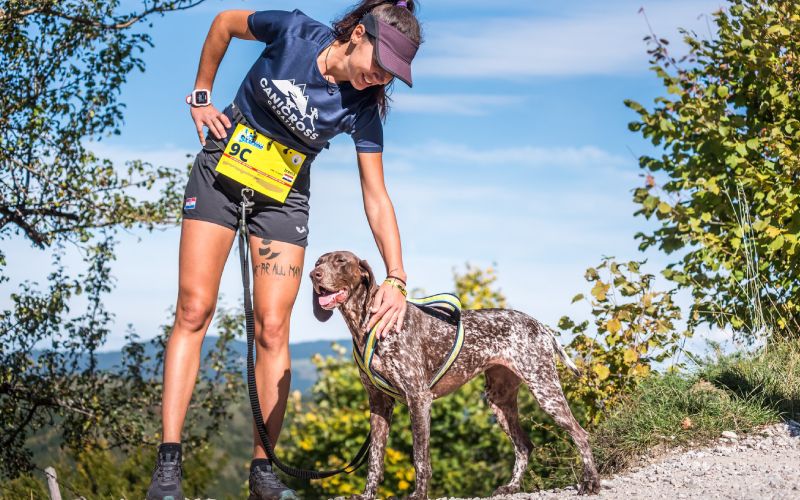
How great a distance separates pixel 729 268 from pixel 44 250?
6174 mm

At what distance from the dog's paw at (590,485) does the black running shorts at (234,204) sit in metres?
2.15

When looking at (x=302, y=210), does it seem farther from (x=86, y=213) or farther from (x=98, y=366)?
(x=98, y=366)

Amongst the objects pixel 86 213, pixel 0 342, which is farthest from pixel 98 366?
pixel 86 213

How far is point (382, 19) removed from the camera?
14.3 ft

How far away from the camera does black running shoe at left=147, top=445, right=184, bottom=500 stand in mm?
4273

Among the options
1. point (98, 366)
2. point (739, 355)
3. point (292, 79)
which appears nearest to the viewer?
point (292, 79)

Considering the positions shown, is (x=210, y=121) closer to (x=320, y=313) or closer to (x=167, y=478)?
(x=320, y=313)

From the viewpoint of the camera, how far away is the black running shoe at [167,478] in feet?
14.0

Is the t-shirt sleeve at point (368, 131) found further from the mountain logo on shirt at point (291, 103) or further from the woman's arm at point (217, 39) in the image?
the woman's arm at point (217, 39)

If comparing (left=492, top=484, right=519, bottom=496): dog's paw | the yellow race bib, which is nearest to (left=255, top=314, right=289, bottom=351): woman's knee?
the yellow race bib

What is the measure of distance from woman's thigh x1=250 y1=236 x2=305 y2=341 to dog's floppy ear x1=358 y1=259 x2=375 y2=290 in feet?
1.21

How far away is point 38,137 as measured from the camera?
329 inches

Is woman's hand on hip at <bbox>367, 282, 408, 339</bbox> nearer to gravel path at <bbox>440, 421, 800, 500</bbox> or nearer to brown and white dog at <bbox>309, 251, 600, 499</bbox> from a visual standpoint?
brown and white dog at <bbox>309, 251, 600, 499</bbox>

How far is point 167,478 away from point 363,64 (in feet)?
7.25
